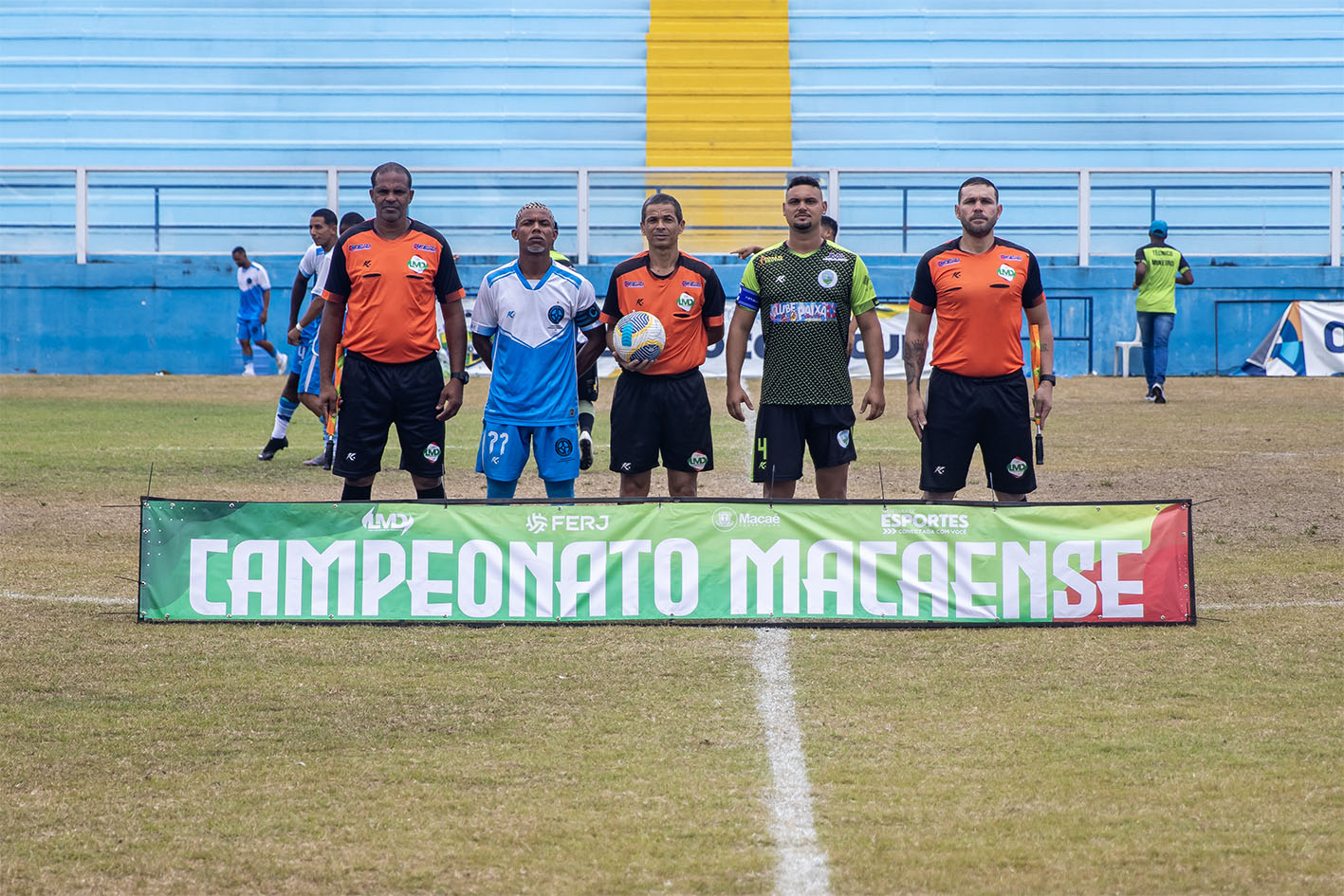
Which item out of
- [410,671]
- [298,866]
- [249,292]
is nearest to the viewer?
[298,866]

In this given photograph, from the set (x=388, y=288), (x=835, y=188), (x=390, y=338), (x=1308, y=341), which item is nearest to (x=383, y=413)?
(x=390, y=338)

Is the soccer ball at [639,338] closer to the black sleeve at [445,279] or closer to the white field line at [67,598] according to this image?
the black sleeve at [445,279]

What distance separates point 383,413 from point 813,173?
14.9m

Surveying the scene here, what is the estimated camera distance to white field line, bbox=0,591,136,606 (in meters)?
7.29

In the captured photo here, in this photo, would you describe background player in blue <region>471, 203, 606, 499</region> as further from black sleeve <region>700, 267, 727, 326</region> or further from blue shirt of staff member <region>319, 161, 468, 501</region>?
black sleeve <region>700, 267, 727, 326</region>

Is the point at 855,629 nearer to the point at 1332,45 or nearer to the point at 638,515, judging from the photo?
the point at 638,515

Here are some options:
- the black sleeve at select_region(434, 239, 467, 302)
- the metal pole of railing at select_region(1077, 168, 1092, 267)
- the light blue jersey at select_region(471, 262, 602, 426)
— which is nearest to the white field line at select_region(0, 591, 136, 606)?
the light blue jersey at select_region(471, 262, 602, 426)

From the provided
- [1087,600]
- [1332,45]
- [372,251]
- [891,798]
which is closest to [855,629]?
A: [1087,600]

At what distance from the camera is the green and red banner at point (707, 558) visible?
6.61 meters

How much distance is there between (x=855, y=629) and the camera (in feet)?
21.9

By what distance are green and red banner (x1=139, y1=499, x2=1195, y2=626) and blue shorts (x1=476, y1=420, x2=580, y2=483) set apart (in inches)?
47.7

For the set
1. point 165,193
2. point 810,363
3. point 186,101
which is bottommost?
point 810,363

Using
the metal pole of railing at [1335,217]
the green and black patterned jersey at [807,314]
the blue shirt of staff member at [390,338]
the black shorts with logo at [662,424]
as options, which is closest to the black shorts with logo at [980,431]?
the green and black patterned jersey at [807,314]

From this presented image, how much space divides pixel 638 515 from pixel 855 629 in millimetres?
1009
